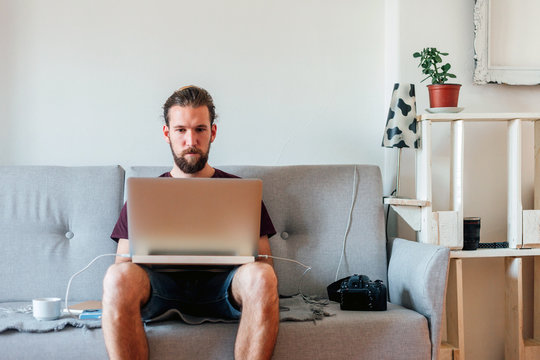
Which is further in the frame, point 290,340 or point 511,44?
point 511,44

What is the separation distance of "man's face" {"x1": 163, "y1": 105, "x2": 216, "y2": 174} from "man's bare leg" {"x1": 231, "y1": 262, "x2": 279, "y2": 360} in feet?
1.80

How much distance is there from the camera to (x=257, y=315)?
5.75ft

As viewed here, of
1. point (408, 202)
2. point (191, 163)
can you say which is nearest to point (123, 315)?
point (191, 163)

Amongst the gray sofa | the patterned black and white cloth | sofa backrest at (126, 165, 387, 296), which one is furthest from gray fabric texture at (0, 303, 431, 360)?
the patterned black and white cloth

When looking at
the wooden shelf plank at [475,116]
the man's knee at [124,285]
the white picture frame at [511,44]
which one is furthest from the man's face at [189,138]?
the white picture frame at [511,44]

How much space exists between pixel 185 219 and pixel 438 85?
4.30ft

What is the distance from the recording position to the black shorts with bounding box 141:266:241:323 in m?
1.86

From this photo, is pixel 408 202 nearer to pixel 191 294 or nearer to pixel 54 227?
pixel 191 294

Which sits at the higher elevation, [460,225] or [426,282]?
[460,225]

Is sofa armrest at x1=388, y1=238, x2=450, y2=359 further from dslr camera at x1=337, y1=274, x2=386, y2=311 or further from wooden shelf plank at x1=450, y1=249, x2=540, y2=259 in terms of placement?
wooden shelf plank at x1=450, y1=249, x2=540, y2=259

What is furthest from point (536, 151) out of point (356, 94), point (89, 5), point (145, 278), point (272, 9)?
point (89, 5)

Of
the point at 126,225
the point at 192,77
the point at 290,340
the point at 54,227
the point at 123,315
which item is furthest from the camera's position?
the point at 192,77

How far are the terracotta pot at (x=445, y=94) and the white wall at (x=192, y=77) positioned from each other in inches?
13.3

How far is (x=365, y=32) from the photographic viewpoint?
281 cm
